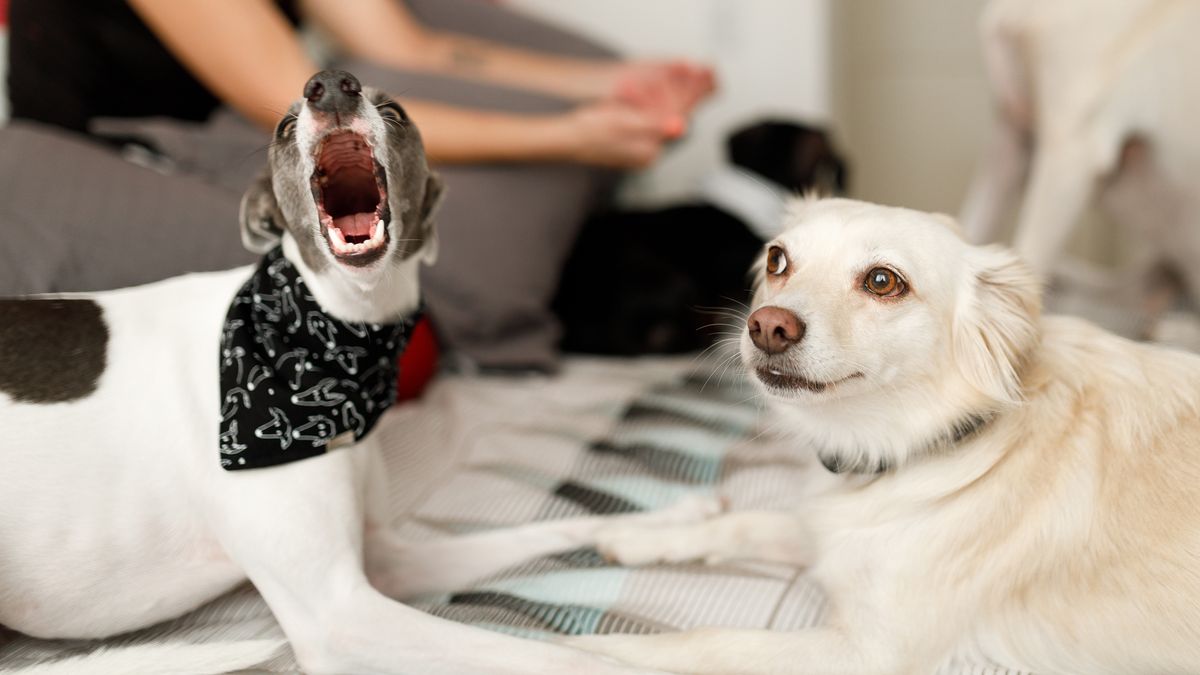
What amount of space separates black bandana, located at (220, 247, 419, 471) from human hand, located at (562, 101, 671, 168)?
3.31 ft

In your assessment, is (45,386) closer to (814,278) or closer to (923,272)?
(814,278)

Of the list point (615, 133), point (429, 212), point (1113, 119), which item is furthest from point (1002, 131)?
point (429, 212)

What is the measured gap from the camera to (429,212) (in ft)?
4.31

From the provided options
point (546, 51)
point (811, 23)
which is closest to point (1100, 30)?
point (811, 23)

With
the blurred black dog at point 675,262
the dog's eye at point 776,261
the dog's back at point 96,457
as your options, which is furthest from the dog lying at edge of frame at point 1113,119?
the dog's back at point 96,457

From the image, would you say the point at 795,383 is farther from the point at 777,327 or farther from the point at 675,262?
the point at 675,262

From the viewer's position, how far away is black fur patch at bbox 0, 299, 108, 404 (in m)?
1.10

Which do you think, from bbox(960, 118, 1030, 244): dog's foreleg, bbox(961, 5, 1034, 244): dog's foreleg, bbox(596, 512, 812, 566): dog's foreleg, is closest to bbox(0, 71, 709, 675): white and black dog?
bbox(596, 512, 812, 566): dog's foreleg

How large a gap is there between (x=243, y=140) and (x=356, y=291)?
0.95m

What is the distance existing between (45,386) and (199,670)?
0.39 metres

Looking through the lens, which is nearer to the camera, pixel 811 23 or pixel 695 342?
pixel 695 342

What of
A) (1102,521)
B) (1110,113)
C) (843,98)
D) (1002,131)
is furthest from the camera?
(843,98)

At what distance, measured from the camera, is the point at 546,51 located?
2.68 meters

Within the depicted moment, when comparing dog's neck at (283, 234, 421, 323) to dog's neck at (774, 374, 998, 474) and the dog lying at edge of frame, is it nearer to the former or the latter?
dog's neck at (774, 374, 998, 474)
